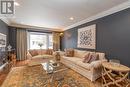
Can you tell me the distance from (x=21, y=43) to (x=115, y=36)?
5504mm

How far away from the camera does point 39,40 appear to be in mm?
6395

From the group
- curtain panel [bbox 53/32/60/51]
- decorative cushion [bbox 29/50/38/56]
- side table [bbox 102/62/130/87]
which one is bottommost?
side table [bbox 102/62/130/87]

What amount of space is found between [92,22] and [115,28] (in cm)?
120

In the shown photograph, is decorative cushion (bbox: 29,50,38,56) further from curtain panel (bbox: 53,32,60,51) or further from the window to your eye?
curtain panel (bbox: 53,32,60,51)

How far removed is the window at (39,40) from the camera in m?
6.14

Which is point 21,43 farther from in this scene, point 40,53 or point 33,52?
point 40,53

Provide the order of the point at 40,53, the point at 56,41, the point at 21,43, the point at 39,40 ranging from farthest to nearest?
the point at 56,41 → the point at 39,40 → the point at 21,43 → the point at 40,53

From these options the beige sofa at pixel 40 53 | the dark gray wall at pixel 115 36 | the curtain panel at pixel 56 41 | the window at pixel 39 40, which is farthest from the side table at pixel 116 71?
the curtain panel at pixel 56 41

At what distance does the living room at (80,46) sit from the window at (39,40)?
0.53m

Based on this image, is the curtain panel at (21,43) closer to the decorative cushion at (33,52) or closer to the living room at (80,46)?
the living room at (80,46)

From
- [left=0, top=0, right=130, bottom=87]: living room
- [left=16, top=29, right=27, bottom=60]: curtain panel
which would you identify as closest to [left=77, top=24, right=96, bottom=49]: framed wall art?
[left=0, top=0, right=130, bottom=87]: living room

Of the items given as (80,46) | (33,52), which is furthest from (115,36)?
(33,52)

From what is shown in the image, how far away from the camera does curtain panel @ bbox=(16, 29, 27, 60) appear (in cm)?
545

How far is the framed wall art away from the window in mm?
2888
